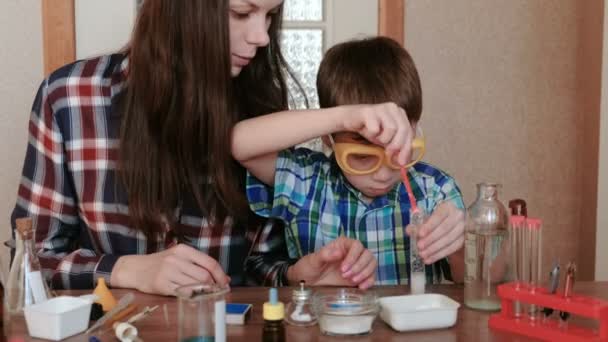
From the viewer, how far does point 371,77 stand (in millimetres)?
1539

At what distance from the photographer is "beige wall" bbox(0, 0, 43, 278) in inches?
86.0

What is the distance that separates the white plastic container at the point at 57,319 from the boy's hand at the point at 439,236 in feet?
1.77

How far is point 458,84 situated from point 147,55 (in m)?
1.24

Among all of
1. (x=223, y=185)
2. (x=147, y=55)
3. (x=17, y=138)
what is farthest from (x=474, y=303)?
(x=17, y=138)

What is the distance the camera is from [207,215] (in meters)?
1.56

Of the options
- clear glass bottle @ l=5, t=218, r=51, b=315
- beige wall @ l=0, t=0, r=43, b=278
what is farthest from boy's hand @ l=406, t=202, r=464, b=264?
beige wall @ l=0, t=0, r=43, b=278

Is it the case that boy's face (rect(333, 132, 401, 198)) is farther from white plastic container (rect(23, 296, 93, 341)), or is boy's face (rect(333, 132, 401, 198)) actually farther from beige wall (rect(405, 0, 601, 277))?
beige wall (rect(405, 0, 601, 277))

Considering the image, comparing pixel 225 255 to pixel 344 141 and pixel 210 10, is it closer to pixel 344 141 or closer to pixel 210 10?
pixel 344 141

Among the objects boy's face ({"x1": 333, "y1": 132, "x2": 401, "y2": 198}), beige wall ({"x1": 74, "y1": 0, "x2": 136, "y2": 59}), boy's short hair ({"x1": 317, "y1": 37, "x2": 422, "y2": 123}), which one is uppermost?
beige wall ({"x1": 74, "y1": 0, "x2": 136, "y2": 59})

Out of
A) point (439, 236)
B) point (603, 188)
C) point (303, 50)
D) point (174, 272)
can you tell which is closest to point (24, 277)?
point (174, 272)

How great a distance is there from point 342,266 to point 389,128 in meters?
0.25

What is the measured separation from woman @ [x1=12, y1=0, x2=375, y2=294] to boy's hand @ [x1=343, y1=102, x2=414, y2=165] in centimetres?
24

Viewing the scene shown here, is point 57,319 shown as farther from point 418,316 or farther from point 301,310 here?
point 418,316

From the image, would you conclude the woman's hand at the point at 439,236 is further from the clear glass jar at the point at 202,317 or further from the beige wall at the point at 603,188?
the beige wall at the point at 603,188
